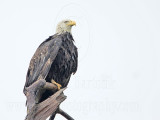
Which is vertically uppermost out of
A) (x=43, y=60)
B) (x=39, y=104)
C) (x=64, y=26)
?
(x=64, y=26)

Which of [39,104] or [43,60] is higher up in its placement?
[43,60]

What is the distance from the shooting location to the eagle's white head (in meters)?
8.41

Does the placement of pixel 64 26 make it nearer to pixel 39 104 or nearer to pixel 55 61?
pixel 55 61

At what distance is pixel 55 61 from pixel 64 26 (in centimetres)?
161

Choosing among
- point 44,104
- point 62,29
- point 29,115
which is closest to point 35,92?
point 44,104

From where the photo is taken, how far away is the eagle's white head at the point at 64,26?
27.6ft

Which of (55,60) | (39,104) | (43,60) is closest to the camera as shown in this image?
(39,104)

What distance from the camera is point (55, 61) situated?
7125 mm

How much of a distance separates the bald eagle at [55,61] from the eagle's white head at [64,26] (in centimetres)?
39

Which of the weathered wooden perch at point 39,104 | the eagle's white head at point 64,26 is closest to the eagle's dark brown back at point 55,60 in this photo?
the eagle's white head at point 64,26

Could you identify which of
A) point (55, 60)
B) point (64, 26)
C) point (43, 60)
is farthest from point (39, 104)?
point (64, 26)

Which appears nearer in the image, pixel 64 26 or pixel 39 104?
pixel 39 104

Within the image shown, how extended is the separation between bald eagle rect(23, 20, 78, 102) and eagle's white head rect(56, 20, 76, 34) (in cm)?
39

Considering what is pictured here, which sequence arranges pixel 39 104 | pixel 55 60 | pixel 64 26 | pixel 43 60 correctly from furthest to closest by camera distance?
pixel 64 26 → pixel 55 60 → pixel 43 60 → pixel 39 104
